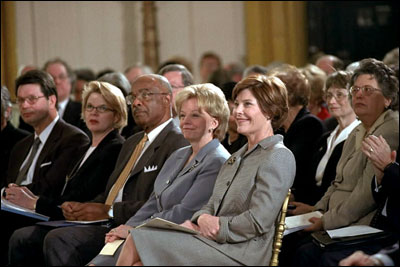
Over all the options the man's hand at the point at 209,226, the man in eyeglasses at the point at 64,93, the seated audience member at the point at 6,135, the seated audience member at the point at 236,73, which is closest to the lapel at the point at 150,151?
the man's hand at the point at 209,226

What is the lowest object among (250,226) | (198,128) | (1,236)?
(1,236)

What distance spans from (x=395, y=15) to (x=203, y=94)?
5.75 meters

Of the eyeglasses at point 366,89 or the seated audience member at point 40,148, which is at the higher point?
the eyeglasses at point 366,89

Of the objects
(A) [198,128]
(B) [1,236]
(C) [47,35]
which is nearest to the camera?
(A) [198,128]

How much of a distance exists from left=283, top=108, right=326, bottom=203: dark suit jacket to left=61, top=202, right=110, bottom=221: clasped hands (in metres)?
1.29

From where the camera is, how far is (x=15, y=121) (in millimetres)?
8852

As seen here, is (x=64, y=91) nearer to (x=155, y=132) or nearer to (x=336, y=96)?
(x=155, y=132)

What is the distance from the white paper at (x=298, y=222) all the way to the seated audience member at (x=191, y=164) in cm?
48

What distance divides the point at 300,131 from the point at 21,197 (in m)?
2.03

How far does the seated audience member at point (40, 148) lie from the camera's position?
20.1ft

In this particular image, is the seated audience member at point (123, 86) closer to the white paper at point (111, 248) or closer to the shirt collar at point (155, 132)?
the shirt collar at point (155, 132)

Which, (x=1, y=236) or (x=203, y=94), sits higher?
(x=203, y=94)

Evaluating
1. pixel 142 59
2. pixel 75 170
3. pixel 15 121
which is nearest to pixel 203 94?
pixel 75 170

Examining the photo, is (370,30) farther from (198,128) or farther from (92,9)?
(198,128)
